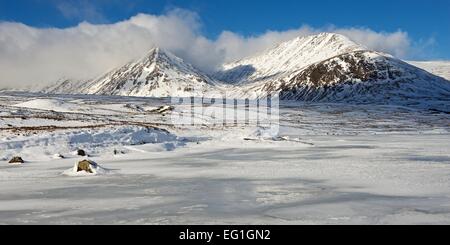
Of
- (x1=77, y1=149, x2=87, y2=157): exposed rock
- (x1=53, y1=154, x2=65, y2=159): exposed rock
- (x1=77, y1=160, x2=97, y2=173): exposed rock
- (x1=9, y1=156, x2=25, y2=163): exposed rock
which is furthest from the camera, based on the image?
(x1=77, y1=149, x2=87, y2=157): exposed rock

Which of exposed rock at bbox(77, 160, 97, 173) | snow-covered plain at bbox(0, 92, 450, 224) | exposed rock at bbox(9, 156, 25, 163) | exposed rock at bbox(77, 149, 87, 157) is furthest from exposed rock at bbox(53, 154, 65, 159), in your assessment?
exposed rock at bbox(77, 160, 97, 173)

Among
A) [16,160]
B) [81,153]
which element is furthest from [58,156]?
[16,160]

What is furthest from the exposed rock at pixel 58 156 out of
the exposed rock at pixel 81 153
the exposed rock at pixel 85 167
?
the exposed rock at pixel 85 167

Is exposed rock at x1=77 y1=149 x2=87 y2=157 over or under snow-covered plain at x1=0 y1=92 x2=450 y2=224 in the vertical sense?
under

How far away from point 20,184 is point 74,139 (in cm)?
1861

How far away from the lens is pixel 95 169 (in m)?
24.8

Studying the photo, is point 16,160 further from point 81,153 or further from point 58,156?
point 81,153

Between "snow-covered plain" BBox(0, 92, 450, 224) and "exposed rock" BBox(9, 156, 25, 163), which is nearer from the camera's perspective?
"snow-covered plain" BBox(0, 92, 450, 224)

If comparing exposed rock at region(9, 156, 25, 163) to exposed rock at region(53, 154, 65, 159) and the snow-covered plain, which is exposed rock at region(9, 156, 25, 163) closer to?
the snow-covered plain

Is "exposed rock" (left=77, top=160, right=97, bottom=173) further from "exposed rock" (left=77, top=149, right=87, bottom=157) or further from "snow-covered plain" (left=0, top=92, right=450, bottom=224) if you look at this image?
"exposed rock" (left=77, top=149, right=87, bottom=157)

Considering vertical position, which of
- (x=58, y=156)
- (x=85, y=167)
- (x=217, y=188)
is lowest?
(x=58, y=156)

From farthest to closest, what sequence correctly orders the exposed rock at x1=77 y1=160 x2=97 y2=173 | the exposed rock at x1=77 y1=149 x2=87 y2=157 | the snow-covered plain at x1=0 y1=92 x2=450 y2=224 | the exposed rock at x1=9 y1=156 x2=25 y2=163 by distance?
the exposed rock at x1=77 y1=149 x2=87 y2=157
the exposed rock at x1=9 y1=156 x2=25 y2=163
the exposed rock at x1=77 y1=160 x2=97 y2=173
the snow-covered plain at x1=0 y1=92 x2=450 y2=224

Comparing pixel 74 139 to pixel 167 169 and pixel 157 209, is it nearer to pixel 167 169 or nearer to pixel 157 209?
pixel 167 169
